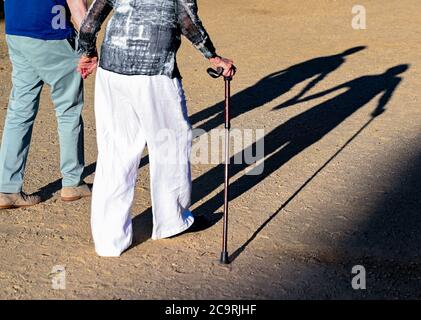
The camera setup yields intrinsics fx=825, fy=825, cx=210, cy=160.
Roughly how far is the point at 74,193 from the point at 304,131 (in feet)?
8.19

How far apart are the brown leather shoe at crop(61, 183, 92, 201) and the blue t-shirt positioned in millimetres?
1097

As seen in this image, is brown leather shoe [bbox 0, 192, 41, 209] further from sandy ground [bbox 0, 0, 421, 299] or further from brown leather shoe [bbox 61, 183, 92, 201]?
brown leather shoe [bbox 61, 183, 92, 201]

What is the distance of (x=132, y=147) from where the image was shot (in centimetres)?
471

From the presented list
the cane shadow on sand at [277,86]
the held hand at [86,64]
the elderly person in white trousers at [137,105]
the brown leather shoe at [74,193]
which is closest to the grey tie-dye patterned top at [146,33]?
the elderly person in white trousers at [137,105]

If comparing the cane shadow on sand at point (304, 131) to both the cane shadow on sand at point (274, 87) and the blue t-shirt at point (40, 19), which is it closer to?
the cane shadow on sand at point (274, 87)

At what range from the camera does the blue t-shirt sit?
527 cm

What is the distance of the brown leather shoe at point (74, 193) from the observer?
19.0ft

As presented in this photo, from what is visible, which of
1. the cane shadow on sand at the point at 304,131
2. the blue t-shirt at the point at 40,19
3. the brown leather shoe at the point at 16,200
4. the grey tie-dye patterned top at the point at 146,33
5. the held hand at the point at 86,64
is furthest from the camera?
the cane shadow on sand at the point at 304,131

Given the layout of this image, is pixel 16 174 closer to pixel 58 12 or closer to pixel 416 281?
pixel 58 12

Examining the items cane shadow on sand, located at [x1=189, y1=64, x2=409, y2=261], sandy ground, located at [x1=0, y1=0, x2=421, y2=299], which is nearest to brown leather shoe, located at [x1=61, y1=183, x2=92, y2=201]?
sandy ground, located at [x1=0, y1=0, x2=421, y2=299]

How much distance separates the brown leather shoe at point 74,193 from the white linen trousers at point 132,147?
3.20ft

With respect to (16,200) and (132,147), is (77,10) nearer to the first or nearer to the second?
(132,147)

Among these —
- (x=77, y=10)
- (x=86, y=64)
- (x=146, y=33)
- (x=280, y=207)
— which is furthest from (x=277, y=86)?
(x=146, y=33)
